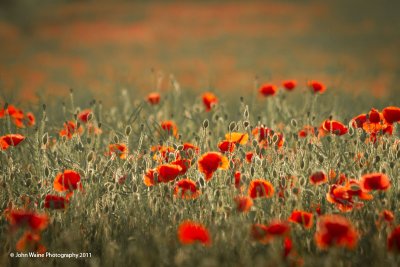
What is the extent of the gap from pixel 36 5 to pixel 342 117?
45.4ft

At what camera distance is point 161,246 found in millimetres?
1882

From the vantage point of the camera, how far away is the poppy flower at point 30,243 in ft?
6.00

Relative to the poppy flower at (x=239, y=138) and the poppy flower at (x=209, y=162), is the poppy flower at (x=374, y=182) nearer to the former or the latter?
the poppy flower at (x=209, y=162)

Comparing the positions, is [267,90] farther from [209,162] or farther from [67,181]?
[67,181]

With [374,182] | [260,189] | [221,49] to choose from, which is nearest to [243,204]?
[260,189]

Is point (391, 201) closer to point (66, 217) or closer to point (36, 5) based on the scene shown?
point (66, 217)

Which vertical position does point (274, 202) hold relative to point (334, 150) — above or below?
below

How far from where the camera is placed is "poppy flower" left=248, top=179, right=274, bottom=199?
2.01 metres

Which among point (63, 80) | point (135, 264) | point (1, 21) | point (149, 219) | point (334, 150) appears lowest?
point (135, 264)

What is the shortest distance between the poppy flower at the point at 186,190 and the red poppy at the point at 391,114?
0.84 meters

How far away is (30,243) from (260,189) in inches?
29.6

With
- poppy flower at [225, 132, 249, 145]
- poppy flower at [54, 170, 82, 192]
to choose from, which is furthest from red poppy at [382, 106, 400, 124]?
poppy flower at [54, 170, 82, 192]

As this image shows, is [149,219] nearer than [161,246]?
No

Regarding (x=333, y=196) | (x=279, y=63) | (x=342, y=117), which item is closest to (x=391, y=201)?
(x=333, y=196)
